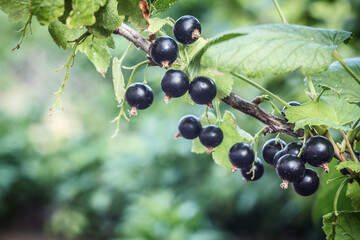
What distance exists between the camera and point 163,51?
1.66 feet

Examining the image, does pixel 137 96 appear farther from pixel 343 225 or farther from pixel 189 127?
pixel 343 225

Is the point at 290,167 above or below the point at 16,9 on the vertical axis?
below

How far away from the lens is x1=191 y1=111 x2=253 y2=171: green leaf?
0.67 meters

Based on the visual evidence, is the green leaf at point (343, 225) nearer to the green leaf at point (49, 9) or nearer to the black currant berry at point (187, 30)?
the black currant berry at point (187, 30)

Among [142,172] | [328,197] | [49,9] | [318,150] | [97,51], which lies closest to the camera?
[49,9]

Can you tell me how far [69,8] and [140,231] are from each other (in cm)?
266

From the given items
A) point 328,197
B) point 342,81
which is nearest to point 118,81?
point 342,81

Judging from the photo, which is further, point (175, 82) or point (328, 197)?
point (328, 197)

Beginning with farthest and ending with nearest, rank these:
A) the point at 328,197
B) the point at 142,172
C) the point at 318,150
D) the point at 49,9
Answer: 1. the point at 142,172
2. the point at 328,197
3. the point at 318,150
4. the point at 49,9

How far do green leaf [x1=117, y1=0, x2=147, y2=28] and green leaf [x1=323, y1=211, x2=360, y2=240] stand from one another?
1.33ft

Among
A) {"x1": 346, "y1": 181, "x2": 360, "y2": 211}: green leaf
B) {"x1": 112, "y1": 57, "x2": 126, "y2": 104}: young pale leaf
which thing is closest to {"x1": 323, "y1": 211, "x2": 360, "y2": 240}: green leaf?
{"x1": 346, "y1": 181, "x2": 360, "y2": 211}: green leaf

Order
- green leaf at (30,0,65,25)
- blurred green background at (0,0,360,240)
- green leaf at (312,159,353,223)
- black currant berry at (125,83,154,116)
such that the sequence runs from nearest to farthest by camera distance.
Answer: green leaf at (30,0,65,25) → black currant berry at (125,83,154,116) → green leaf at (312,159,353,223) → blurred green background at (0,0,360,240)

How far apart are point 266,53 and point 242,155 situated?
22 cm

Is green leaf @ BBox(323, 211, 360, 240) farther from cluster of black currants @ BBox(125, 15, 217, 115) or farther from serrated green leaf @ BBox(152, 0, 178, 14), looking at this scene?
serrated green leaf @ BBox(152, 0, 178, 14)
